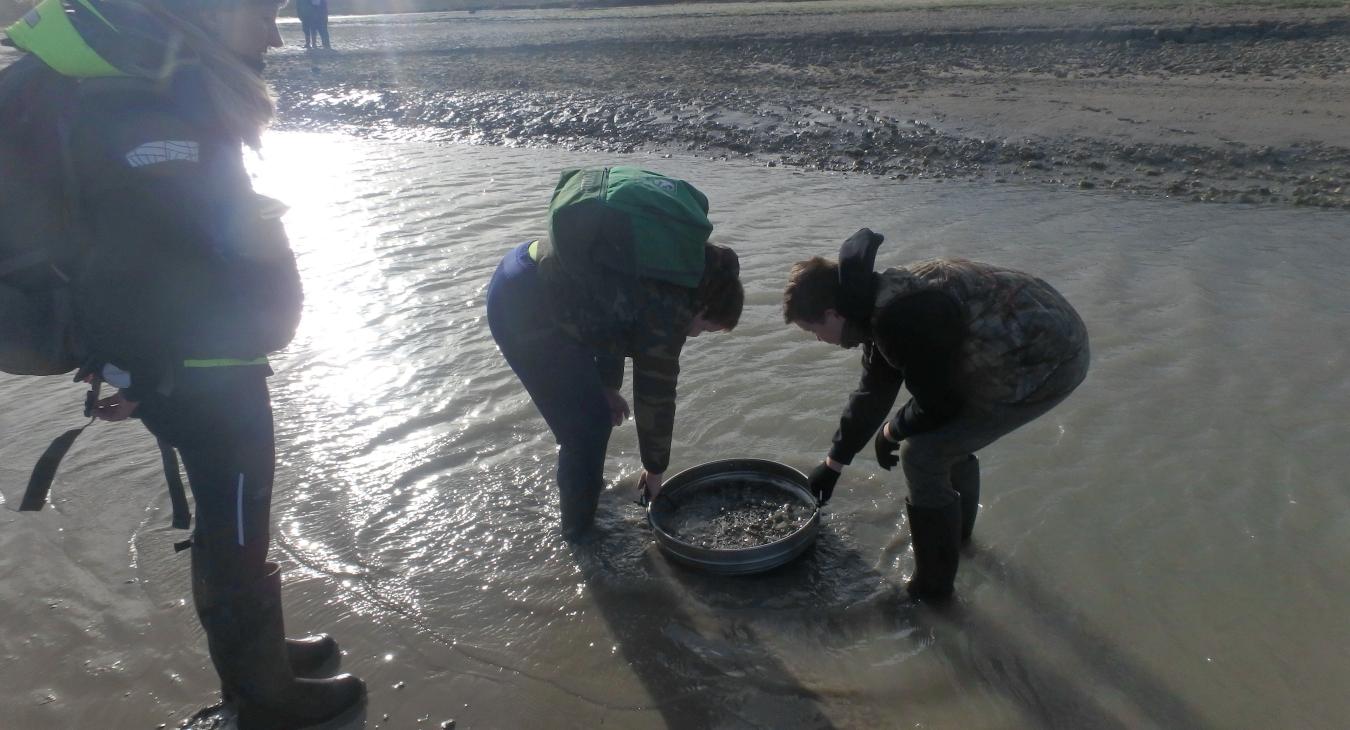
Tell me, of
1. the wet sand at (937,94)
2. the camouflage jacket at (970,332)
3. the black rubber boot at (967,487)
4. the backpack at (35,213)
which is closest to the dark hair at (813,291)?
the camouflage jacket at (970,332)

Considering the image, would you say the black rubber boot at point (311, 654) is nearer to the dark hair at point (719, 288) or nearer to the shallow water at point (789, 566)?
the shallow water at point (789, 566)

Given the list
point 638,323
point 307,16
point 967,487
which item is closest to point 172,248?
point 638,323

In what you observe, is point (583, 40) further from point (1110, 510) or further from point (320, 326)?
point (1110, 510)

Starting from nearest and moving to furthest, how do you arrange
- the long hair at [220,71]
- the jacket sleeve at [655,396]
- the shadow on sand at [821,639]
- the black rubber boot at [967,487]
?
the long hair at [220,71] < the shadow on sand at [821,639] < the jacket sleeve at [655,396] < the black rubber boot at [967,487]

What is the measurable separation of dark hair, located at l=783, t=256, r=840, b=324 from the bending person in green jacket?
18 cm

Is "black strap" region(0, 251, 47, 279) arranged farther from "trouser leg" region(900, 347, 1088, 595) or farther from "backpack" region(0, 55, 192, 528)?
"trouser leg" region(900, 347, 1088, 595)

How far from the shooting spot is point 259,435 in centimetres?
255

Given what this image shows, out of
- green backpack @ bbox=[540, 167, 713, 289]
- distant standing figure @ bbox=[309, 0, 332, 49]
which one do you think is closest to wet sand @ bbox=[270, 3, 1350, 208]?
distant standing figure @ bbox=[309, 0, 332, 49]

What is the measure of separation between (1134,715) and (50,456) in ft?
10.9

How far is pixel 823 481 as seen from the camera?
3.74m

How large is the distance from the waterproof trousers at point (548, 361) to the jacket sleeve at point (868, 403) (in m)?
0.91

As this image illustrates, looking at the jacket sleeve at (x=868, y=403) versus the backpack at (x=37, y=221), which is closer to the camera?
the backpack at (x=37, y=221)

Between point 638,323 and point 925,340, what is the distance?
3.03 feet

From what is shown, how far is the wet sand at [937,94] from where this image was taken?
926cm
